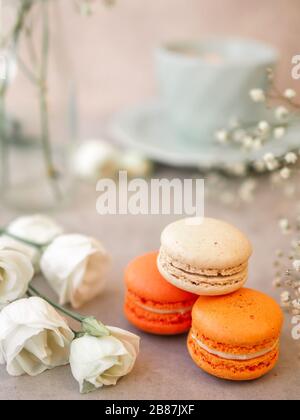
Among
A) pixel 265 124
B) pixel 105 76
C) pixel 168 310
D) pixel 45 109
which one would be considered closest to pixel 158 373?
pixel 168 310

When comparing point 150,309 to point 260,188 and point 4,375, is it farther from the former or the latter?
point 260,188

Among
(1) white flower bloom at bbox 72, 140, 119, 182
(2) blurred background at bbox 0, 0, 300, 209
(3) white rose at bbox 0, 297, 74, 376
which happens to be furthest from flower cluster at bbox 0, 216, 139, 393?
(1) white flower bloom at bbox 72, 140, 119, 182

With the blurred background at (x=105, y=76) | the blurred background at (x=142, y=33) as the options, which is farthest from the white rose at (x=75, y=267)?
the blurred background at (x=142, y=33)

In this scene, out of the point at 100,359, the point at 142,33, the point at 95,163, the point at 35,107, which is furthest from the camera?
the point at 142,33

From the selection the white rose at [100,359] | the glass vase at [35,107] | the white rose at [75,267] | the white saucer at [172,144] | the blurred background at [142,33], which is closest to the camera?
the white rose at [100,359]

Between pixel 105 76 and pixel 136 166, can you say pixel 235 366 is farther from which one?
pixel 105 76

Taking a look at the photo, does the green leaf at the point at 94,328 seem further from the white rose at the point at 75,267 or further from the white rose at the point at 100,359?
the white rose at the point at 75,267

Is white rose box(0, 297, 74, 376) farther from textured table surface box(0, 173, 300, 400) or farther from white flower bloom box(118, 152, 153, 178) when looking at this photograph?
white flower bloom box(118, 152, 153, 178)
